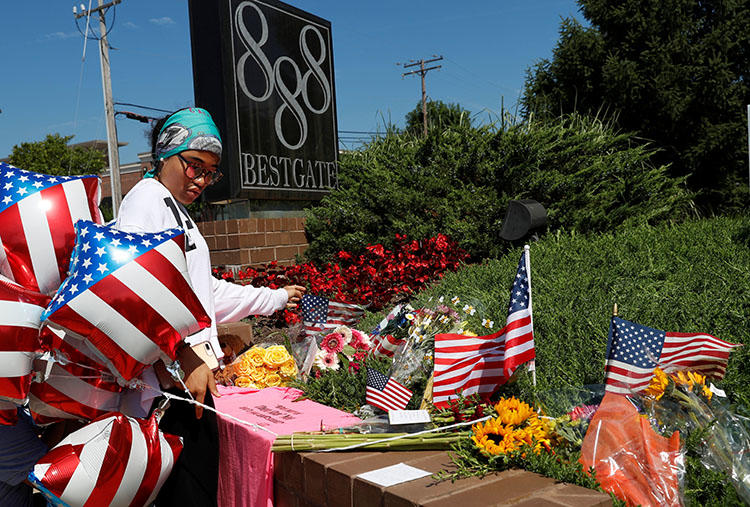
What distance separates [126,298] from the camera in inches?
70.6

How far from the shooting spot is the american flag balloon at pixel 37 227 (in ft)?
6.30

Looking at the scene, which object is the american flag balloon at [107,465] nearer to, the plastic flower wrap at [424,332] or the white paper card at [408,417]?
the white paper card at [408,417]

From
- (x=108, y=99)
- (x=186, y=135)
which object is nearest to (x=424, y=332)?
(x=186, y=135)

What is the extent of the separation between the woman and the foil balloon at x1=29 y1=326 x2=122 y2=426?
17cm

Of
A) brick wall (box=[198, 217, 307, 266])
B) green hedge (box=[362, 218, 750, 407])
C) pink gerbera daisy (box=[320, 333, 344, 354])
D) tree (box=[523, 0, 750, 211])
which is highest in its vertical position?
tree (box=[523, 0, 750, 211])

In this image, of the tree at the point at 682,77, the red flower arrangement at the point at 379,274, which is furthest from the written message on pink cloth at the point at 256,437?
the tree at the point at 682,77

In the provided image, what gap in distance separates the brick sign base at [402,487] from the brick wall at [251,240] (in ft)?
13.6

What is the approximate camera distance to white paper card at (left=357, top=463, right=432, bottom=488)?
6.75 ft

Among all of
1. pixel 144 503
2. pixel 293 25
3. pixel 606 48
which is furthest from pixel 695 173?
pixel 144 503

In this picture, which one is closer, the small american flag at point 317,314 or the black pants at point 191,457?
the black pants at point 191,457

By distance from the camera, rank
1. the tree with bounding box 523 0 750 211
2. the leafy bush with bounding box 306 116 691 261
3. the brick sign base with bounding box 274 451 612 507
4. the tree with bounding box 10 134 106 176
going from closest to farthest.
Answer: the brick sign base with bounding box 274 451 612 507 → the leafy bush with bounding box 306 116 691 261 → the tree with bounding box 523 0 750 211 → the tree with bounding box 10 134 106 176

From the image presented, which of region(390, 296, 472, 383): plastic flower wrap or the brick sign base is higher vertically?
region(390, 296, 472, 383): plastic flower wrap

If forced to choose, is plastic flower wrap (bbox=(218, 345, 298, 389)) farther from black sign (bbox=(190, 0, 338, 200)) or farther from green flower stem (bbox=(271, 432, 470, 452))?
black sign (bbox=(190, 0, 338, 200))

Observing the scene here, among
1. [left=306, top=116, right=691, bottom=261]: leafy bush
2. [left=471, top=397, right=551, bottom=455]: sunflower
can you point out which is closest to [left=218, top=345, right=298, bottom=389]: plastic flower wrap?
[left=471, top=397, right=551, bottom=455]: sunflower
